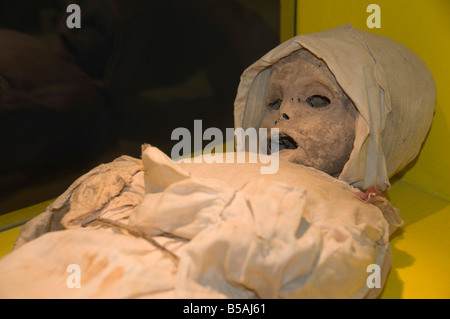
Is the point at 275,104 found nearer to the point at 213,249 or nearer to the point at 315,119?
the point at 315,119

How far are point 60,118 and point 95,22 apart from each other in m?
0.38

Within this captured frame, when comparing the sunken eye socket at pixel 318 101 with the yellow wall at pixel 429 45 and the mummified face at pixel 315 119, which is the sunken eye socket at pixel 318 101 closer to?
the mummified face at pixel 315 119

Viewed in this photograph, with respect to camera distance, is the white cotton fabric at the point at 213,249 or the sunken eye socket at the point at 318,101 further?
the sunken eye socket at the point at 318,101

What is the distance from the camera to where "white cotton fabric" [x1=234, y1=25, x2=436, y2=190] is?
1449 mm

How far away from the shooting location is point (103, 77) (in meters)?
1.88

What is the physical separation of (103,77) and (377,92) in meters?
1.04

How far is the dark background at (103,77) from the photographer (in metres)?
1.68

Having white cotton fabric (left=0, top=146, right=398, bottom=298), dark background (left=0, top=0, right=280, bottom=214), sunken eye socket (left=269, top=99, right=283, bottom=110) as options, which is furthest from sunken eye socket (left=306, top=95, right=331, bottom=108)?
dark background (left=0, top=0, right=280, bottom=214)

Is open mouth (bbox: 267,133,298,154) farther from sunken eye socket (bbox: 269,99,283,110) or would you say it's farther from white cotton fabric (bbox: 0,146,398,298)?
white cotton fabric (bbox: 0,146,398,298)

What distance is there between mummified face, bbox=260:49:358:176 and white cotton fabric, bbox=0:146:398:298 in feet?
1.04

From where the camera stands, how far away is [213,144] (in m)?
2.46

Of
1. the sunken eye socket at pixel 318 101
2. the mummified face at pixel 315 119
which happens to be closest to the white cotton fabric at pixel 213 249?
the mummified face at pixel 315 119

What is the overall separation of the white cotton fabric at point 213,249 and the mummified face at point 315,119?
32cm
